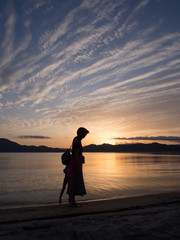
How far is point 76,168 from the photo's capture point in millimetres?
5898

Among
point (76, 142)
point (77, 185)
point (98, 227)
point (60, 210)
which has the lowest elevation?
point (60, 210)

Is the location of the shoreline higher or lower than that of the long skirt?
lower

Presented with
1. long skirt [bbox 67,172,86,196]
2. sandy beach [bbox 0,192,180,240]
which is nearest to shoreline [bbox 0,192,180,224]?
sandy beach [bbox 0,192,180,240]

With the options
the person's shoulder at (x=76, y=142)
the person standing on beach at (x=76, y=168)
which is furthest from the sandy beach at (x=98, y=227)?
the person's shoulder at (x=76, y=142)

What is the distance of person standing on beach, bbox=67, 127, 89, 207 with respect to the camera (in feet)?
19.2

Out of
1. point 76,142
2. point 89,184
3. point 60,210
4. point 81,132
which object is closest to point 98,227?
point 60,210

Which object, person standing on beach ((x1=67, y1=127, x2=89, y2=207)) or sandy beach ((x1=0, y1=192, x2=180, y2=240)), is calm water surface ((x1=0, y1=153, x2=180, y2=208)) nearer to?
person standing on beach ((x1=67, y1=127, x2=89, y2=207))

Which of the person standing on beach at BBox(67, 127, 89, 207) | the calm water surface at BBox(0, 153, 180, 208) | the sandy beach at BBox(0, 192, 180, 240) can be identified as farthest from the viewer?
the calm water surface at BBox(0, 153, 180, 208)

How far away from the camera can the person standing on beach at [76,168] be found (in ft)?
19.2

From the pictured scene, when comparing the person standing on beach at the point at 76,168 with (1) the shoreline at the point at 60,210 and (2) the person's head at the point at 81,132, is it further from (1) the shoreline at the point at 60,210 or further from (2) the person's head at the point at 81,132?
(1) the shoreline at the point at 60,210

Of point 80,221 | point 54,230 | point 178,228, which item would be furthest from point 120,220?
point 54,230

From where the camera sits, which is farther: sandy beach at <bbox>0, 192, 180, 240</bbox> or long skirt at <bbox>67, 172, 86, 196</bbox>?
long skirt at <bbox>67, 172, 86, 196</bbox>

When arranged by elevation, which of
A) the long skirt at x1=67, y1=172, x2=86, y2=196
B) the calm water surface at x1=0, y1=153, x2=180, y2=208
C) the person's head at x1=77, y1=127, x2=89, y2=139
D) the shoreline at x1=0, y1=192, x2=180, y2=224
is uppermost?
the person's head at x1=77, y1=127, x2=89, y2=139

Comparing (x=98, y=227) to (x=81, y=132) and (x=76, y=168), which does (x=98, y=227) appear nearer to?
(x=76, y=168)
